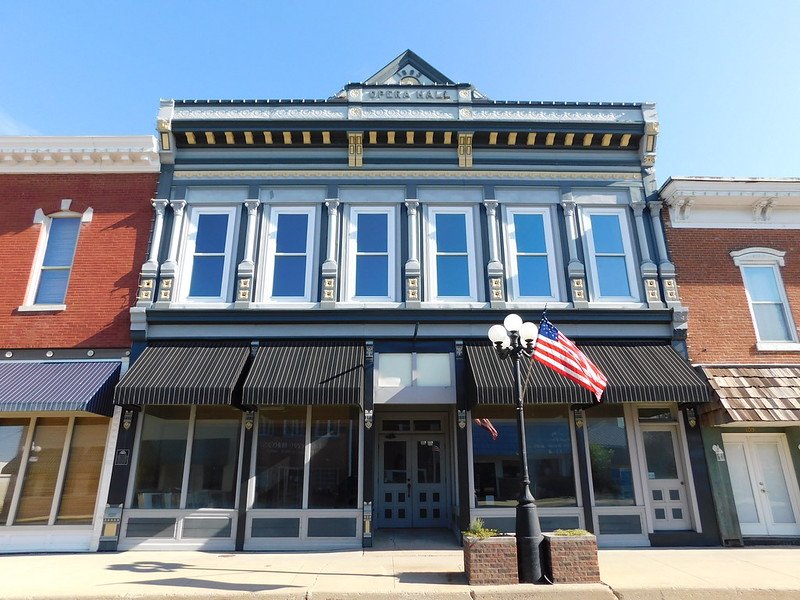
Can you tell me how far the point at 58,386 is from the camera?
10648mm

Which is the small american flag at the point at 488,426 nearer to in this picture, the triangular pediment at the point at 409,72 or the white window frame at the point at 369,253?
the white window frame at the point at 369,253

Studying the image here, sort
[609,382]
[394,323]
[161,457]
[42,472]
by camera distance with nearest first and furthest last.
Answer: [609,382] → [42,472] → [161,457] → [394,323]

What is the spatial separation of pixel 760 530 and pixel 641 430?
3.22 m

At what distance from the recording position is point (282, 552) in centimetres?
1045

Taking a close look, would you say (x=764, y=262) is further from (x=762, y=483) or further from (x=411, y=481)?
(x=411, y=481)

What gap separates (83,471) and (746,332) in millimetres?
15841

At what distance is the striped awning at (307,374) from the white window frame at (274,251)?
4.04ft

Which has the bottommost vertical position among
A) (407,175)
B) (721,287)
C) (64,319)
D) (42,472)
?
(42,472)

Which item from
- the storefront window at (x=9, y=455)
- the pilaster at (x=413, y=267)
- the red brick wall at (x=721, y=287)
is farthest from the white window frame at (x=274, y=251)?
the red brick wall at (x=721, y=287)

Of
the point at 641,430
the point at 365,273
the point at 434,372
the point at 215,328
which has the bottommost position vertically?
the point at 641,430

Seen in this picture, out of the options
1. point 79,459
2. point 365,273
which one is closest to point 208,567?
point 79,459

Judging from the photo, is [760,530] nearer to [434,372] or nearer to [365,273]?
[434,372]

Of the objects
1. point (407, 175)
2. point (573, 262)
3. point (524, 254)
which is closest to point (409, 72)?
point (407, 175)

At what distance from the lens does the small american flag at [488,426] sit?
37.4 feet
